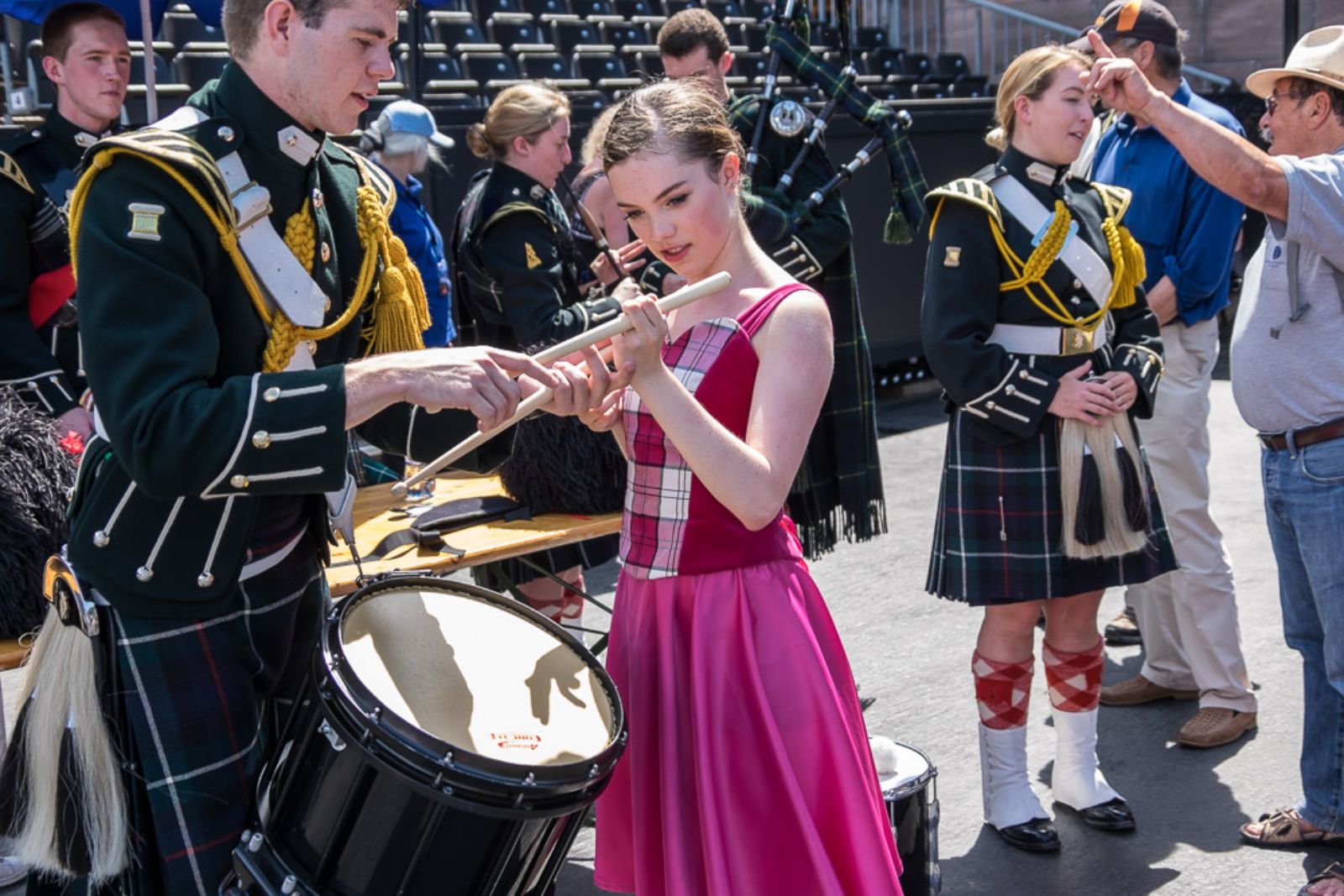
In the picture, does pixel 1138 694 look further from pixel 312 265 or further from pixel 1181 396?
pixel 312 265

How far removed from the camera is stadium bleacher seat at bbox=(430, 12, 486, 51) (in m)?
9.89

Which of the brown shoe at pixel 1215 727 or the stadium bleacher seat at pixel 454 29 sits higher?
the stadium bleacher seat at pixel 454 29

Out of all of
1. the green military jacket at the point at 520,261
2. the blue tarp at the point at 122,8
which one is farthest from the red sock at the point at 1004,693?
the blue tarp at the point at 122,8

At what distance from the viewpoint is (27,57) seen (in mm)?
7246

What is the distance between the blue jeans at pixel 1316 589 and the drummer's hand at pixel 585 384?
1777 mm

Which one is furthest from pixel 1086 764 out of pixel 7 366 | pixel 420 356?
pixel 7 366

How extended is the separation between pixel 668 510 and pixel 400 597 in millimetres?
476

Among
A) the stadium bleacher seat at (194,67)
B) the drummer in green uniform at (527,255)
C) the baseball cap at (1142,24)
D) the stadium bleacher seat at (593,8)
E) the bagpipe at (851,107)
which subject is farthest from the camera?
the stadium bleacher seat at (593,8)

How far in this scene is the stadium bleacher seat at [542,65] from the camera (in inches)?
382

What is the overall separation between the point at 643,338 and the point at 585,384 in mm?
158

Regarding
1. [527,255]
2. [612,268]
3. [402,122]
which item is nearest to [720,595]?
[527,255]

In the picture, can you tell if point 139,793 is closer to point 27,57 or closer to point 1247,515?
point 1247,515

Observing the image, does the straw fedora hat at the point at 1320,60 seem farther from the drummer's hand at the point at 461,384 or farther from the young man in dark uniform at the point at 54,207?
the young man in dark uniform at the point at 54,207

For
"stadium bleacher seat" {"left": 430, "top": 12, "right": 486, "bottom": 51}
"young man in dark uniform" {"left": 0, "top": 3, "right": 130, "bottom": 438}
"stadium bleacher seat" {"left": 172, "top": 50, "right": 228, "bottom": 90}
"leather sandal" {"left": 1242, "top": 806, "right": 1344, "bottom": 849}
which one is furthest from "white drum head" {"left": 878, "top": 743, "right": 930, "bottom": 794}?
"stadium bleacher seat" {"left": 430, "top": 12, "right": 486, "bottom": 51}
